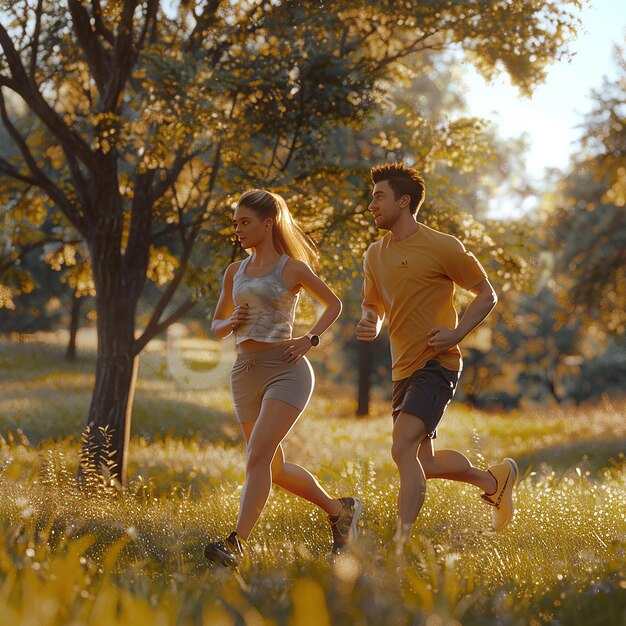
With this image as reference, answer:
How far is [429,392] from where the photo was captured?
4.95m

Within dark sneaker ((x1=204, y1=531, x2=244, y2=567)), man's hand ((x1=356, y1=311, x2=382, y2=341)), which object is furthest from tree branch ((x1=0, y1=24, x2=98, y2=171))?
dark sneaker ((x1=204, y1=531, x2=244, y2=567))

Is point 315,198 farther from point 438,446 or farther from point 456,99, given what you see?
point 456,99

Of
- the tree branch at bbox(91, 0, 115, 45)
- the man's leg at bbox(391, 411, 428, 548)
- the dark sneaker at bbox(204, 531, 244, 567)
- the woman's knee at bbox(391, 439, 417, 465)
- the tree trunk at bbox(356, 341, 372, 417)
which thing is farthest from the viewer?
the tree trunk at bbox(356, 341, 372, 417)

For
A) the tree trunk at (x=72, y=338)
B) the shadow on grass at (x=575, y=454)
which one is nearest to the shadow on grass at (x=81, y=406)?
the tree trunk at (x=72, y=338)

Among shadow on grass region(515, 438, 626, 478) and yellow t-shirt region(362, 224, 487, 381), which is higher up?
yellow t-shirt region(362, 224, 487, 381)

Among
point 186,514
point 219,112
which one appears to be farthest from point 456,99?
point 186,514

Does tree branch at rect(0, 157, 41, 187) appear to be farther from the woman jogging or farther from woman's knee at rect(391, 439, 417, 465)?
woman's knee at rect(391, 439, 417, 465)

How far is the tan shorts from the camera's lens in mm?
5039

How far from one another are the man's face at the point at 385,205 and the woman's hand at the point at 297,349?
2.90 feet

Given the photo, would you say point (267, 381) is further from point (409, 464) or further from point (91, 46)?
point (91, 46)

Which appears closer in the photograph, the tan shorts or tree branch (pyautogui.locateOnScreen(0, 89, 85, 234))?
the tan shorts

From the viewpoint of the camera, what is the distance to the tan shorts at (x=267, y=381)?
5.04 meters

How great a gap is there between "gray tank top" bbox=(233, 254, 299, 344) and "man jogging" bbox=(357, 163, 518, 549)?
467mm

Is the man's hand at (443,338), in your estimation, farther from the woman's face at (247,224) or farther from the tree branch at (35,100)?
the tree branch at (35,100)
